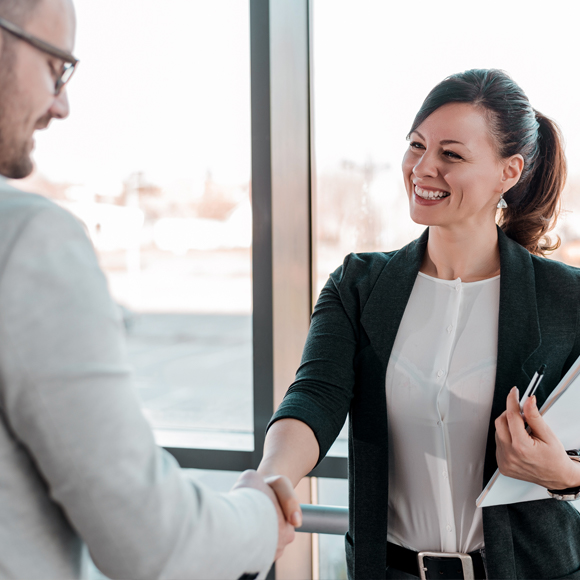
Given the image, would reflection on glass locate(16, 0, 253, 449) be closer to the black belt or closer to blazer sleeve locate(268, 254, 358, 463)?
blazer sleeve locate(268, 254, 358, 463)

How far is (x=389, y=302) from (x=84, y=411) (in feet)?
3.17

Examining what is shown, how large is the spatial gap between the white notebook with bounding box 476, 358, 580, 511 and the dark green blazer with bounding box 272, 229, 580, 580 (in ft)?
0.23

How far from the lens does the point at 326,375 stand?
134 centimetres

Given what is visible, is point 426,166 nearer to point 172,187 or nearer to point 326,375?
point 326,375

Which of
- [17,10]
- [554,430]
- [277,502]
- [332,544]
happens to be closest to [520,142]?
[554,430]

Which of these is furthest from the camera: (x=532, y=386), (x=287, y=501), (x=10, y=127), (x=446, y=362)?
(x=446, y=362)

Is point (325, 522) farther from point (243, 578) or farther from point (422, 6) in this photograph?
point (422, 6)

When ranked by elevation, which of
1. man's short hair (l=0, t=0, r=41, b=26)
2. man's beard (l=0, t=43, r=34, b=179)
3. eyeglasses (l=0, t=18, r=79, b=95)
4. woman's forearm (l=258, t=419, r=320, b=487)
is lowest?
woman's forearm (l=258, t=419, r=320, b=487)

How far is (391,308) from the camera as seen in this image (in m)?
1.40

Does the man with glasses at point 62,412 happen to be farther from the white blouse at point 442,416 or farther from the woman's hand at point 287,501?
the white blouse at point 442,416

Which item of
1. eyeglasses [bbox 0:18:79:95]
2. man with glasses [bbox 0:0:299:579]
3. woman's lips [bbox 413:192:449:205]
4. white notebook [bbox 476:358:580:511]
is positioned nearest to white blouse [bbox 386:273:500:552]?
A: white notebook [bbox 476:358:580:511]

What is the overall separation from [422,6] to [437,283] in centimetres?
104

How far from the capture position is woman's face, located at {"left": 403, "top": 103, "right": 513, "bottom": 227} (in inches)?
54.0

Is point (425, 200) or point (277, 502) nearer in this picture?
point (277, 502)
